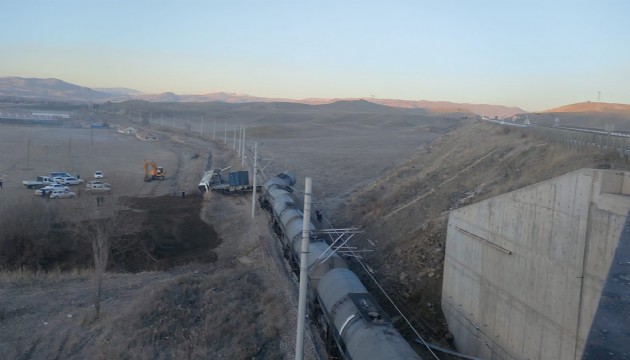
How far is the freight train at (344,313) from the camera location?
12.8 meters

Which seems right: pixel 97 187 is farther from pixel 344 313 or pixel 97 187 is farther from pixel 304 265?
pixel 304 265

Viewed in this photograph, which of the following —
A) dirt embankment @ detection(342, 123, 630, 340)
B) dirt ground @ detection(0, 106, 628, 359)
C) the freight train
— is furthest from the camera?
dirt embankment @ detection(342, 123, 630, 340)

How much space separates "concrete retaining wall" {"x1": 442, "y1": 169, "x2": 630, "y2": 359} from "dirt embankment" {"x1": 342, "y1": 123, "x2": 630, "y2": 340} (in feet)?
8.55

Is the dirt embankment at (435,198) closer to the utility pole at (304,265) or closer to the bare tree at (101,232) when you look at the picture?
the utility pole at (304,265)

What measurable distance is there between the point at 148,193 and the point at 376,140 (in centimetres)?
6746

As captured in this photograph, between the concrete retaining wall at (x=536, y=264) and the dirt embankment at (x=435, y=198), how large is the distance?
8.55 ft

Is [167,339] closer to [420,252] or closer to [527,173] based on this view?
[420,252]

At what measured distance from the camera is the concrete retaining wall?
13.0m

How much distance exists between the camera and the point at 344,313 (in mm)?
15164

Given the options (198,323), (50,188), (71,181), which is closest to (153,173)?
(71,181)

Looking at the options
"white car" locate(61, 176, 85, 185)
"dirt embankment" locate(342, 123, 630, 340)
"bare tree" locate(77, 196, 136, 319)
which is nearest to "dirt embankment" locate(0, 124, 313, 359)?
"bare tree" locate(77, 196, 136, 319)

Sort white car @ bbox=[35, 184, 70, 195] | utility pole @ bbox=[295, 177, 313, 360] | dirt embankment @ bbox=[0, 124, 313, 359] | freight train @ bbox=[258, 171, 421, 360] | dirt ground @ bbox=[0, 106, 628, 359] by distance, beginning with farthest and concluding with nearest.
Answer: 1. white car @ bbox=[35, 184, 70, 195]
2. dirt ground @ bbox=[0, 106, 628, 359]
3. dirt embankment @ bbox=[0, 124, 313, 359]
4. utility pole @ bbox=[295, 177, 313, 360]
5. freight train @ bbox=[258, 171, 421, 360]

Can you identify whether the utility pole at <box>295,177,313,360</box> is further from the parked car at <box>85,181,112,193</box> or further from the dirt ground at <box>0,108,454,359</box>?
the parked car at <box>85,181,112,193</box>

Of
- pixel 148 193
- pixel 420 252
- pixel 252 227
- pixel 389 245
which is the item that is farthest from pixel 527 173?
pixel 148 193
